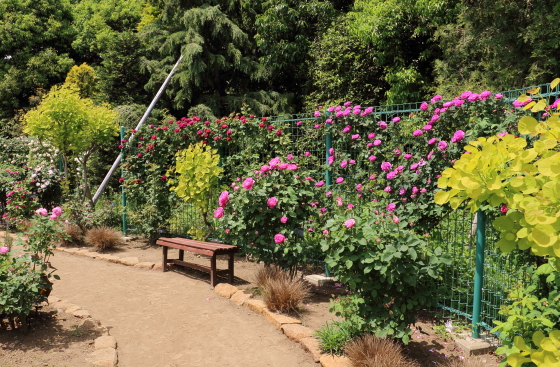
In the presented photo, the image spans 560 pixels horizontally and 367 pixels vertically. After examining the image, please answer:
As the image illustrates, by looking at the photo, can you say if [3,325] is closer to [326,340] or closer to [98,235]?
[326,340]

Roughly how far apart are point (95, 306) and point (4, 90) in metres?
20.2

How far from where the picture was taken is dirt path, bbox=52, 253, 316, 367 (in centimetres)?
369

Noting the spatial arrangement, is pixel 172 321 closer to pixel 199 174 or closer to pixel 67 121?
pixel 199 174

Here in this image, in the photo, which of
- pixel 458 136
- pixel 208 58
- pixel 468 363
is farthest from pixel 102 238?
pixel 208 58

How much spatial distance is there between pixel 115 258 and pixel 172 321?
2.67 meters

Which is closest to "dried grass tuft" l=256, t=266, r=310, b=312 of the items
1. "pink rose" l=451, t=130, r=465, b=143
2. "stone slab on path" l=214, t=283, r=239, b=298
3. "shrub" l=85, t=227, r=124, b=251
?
"stone slab on path" l=214, t=283, r=239, b=298

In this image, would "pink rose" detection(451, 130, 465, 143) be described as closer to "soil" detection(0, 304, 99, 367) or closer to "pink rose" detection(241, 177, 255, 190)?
"pink rose" detection(241, 177, 255, 190)

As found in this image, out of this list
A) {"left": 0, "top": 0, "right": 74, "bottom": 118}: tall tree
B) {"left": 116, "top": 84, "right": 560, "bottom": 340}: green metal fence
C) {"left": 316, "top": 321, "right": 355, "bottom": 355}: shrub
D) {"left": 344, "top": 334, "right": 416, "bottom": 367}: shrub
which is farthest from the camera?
{"left": 0, "top": 0, "right": 74, "bottom": 118}: tall tree

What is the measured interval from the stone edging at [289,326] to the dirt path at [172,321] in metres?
0.06

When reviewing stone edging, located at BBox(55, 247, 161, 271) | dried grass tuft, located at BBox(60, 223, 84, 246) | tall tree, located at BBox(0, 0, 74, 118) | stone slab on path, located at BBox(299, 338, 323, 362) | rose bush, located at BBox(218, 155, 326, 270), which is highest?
tall tree, located at BBox(0, 0, 74, 118)

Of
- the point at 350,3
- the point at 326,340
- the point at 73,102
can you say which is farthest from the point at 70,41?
the point at 326,340

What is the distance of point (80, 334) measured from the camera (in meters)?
3.98

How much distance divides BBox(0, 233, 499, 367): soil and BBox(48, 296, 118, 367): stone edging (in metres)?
0.07

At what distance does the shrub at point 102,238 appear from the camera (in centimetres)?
722
